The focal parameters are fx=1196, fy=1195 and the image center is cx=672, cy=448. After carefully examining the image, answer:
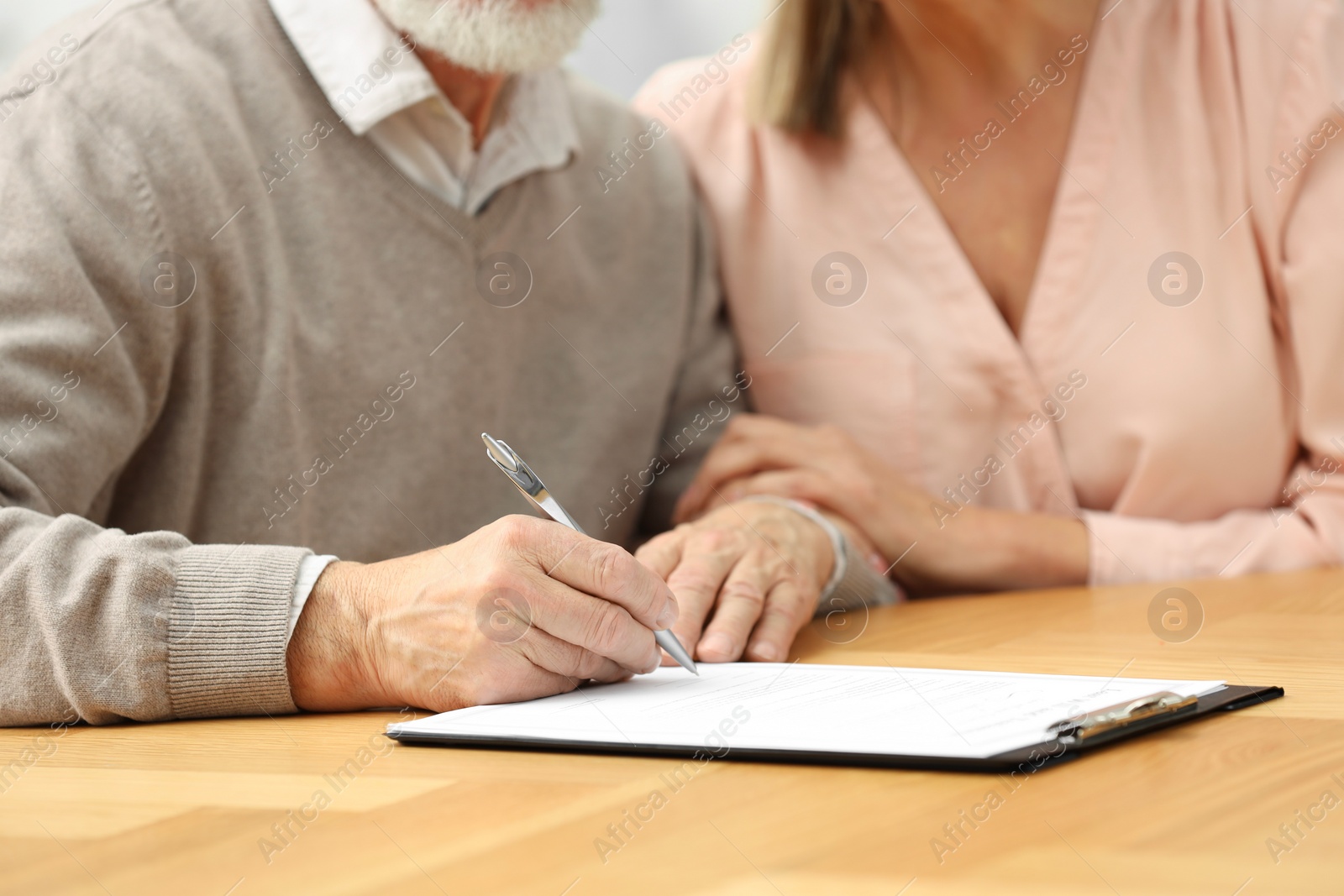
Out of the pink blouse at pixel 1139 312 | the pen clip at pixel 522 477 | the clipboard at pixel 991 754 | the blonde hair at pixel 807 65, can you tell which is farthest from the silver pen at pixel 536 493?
the blonde hair at pixel 807 65

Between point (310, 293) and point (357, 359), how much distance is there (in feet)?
0.26

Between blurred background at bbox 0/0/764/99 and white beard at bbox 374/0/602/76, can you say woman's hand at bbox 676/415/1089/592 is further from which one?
blurred background at bbox 0/0/764/99

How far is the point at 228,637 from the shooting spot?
2.54 ft

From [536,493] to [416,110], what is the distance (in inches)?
25.6

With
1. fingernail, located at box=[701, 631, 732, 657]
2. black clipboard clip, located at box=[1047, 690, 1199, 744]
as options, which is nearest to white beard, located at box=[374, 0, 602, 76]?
fingernail, located at box=[701, 631, 732, 657]

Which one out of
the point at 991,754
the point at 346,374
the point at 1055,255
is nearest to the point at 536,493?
the point at 991,754

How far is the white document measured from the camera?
603 millimetres

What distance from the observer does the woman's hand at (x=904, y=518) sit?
4.23ft

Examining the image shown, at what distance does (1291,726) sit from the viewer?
64 cm

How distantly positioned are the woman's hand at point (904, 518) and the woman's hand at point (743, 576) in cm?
13

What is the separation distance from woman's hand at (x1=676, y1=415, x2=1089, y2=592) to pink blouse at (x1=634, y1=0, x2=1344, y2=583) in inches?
1.2

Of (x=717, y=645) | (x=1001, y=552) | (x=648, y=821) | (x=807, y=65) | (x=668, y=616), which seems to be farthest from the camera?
(x=807, y=65)

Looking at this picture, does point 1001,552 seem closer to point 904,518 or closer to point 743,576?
point 904,518

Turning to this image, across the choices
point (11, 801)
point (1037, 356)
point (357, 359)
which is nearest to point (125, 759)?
point (11, 801)
